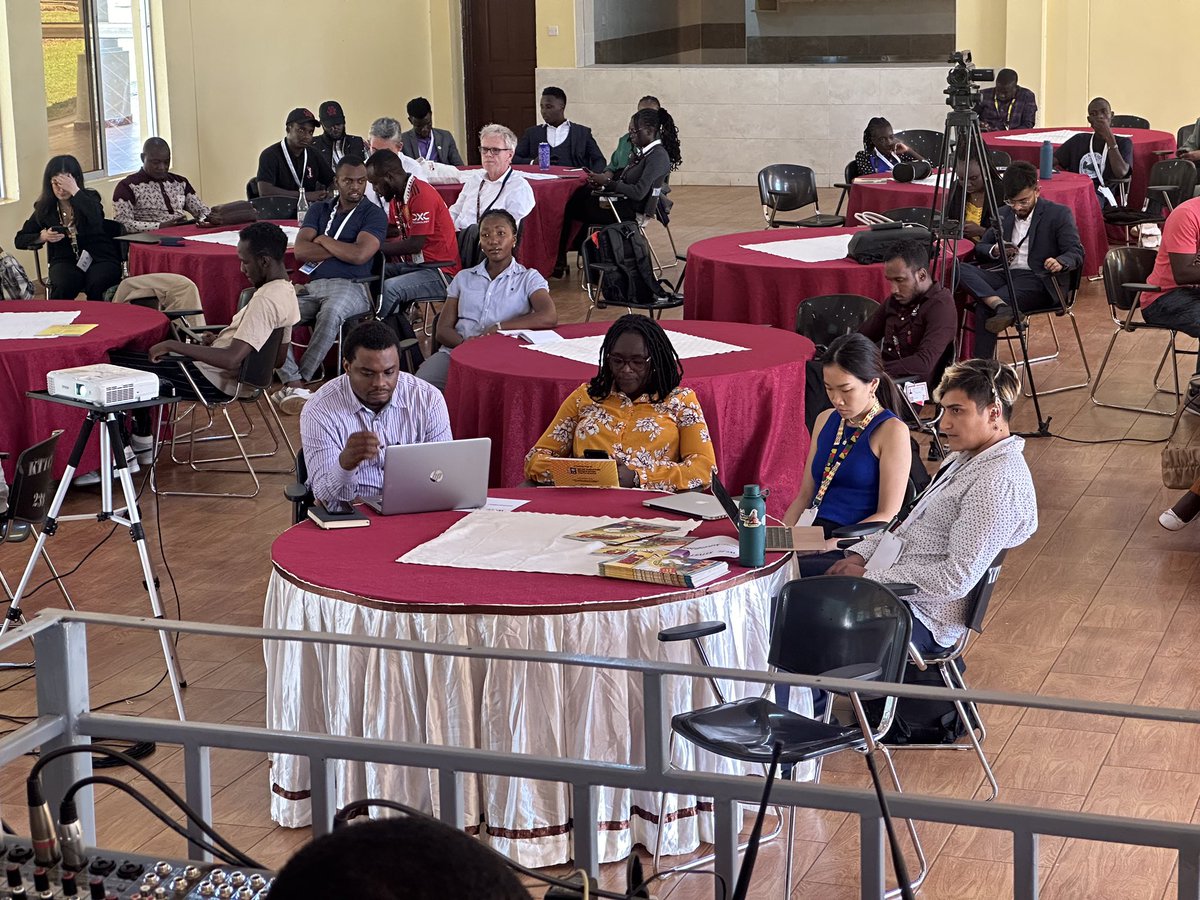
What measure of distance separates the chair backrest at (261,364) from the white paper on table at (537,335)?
1010 millimetres

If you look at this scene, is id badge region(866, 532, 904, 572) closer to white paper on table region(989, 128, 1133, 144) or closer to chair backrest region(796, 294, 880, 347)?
chair backrest region(796, 294, 880, 347)

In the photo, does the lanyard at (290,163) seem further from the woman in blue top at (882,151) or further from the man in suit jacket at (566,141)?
the woman in blue top at (882,151)

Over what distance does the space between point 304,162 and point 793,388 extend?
6421 millimetres

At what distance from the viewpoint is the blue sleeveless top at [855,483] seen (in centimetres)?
470

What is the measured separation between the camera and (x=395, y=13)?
688 inches

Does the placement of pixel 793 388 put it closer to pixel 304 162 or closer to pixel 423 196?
pixel 423 196

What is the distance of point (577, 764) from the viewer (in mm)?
2260

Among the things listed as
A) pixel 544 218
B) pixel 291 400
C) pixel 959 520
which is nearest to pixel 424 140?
pixel 544 218

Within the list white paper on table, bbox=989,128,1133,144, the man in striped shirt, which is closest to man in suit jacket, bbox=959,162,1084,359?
the man in striped shirt

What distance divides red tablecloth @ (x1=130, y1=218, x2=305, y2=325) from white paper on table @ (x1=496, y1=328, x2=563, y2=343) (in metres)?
2.19

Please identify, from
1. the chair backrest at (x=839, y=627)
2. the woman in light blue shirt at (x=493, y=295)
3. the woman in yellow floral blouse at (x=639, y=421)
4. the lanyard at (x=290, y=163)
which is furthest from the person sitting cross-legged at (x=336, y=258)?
the chair backrest at (x=839, y=627)

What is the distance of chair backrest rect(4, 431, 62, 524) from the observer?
4.84m

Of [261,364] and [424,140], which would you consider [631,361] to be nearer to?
[261,364]

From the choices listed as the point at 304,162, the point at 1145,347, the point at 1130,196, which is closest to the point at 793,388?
the point at 1145,347
